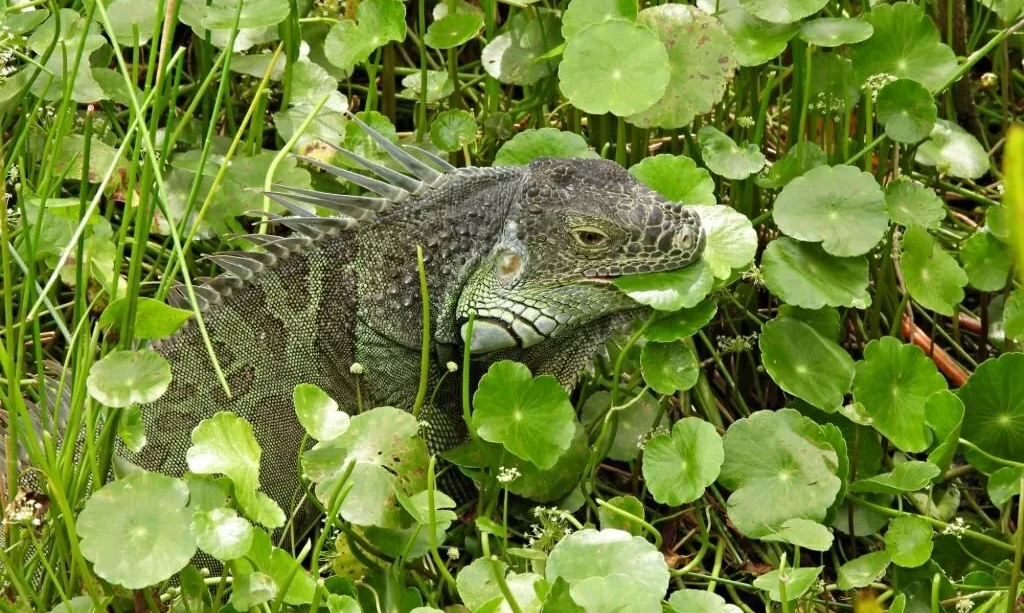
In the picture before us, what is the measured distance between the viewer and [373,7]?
165 inches

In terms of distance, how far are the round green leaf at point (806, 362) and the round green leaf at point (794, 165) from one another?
515 millimetres

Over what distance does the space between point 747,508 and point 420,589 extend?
0.85 metres

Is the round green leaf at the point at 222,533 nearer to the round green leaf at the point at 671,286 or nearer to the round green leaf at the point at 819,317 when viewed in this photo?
the round green leaf at the point at 671,286

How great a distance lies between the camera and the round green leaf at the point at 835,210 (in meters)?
3.52

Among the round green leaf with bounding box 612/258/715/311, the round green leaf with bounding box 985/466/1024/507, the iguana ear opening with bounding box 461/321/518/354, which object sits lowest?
the round green leaf with bounding box 985/466/1024/507

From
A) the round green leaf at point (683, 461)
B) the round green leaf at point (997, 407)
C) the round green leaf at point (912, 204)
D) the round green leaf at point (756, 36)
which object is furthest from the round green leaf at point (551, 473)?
the round green leaf at point (756, 36)

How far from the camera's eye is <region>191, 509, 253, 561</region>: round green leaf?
2.37 metres

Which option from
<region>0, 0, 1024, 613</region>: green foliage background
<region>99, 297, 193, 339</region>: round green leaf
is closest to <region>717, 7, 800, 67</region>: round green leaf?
<region>0, 0, 1024, 613</region>: green foliage background

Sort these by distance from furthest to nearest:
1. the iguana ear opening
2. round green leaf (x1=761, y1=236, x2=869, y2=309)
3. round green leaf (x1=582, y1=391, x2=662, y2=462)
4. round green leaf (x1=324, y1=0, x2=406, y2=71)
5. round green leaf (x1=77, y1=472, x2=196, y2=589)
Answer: round green leaf (x1=324, y1=0, x2=406, y2=71)
round green leaf (x1=582, y1=391, x2=662, y2=462)
round green leaf (x1=761, y1=236, x2=869, y2=309)
the iguana ear opening
round green leaf (x1=77, y1=472, x2=196, y2=589)

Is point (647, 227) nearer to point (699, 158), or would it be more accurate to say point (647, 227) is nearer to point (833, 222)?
point (833, 222)

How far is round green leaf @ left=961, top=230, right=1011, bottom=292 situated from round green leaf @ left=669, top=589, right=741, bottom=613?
5.43 feet

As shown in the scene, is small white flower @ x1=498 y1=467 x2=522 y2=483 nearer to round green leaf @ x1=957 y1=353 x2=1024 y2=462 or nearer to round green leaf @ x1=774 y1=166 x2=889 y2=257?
round green leaf @ x1=774 y1=166 x2=889 y2=257

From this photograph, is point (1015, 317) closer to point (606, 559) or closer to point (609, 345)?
point (609, 345)

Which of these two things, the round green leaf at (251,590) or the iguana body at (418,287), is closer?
the round green leaf at (251,590)
